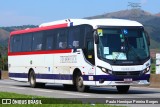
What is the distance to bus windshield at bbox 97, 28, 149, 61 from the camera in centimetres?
2277

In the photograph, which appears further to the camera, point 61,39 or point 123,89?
point 61,39

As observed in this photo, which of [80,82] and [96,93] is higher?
[80,82]

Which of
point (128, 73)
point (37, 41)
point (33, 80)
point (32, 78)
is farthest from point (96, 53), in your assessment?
point (32, 78)

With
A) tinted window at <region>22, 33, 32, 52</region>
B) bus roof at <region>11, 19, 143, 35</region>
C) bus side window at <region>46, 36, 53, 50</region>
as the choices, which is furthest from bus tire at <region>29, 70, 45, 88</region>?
bus side window at <region>46, 36, 53, 50</region>

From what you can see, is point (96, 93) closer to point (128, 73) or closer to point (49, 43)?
point (128, 73)

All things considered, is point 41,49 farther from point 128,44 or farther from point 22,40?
point 128,44

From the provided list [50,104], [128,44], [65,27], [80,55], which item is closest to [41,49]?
[65,27]

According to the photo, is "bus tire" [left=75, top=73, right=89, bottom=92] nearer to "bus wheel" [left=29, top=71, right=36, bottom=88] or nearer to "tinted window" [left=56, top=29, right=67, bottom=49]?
"tinted window" [left=56, top=29, right=67, bottom=49]

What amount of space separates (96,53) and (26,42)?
8.49 m

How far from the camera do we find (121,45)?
22.9 m

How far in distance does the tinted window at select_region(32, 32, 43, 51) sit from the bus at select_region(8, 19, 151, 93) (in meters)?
0.40

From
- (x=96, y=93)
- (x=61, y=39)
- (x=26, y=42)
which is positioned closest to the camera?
(x=96, y=93)

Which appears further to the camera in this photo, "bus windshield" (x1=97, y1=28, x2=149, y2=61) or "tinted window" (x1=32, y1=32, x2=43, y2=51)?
"tinted window" (x1=32, y1=32, x2=43, y2=51)

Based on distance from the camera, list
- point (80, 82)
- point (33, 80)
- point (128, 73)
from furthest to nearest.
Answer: point (33, 80)
point (80, 82)
point (128, 73)
